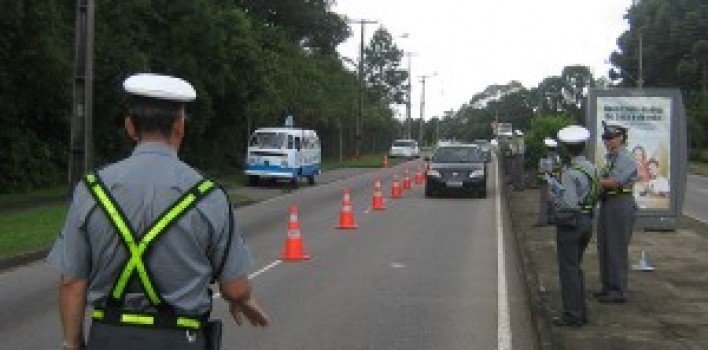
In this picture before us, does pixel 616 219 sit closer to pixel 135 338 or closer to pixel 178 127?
pixel 178 127

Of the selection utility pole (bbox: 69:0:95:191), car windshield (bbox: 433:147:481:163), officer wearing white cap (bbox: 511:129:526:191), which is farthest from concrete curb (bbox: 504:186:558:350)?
officer wearing white cap (bbox: 511:129:526:191)

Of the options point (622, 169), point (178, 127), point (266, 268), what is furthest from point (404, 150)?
point (178, 127)

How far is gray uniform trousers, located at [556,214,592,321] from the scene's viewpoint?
888cm

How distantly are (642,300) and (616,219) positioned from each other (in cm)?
90

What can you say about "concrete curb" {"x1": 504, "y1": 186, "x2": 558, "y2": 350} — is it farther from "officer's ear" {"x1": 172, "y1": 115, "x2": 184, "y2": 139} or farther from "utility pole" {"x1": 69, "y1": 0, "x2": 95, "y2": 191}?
"utility pole" {"x1": 69, "y1": 0, "x2": 95, "y2": 191}

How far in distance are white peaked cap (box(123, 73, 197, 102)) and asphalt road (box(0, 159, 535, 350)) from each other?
17.5 feet

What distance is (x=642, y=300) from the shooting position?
10.4 metres

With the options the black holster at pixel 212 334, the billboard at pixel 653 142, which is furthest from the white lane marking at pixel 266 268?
the black holster at pixel 212 334

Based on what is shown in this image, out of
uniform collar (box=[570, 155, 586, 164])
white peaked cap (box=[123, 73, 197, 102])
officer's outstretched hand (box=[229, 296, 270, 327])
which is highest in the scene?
white peaked cap (box=[123, 73, 197, 102])

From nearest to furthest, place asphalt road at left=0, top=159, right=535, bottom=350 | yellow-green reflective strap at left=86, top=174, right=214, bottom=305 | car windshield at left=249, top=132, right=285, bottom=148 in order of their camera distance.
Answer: yellow-green reflective strap at left=86, top=174, right=214, bottom=305 → asphalt road at left=0, top=159, right=535, bottom=350 → car windshield at left=249, top=132, right=285, bottom=148

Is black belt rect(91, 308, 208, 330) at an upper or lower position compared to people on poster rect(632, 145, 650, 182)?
lower

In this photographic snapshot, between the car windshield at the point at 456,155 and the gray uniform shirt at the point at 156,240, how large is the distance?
28.1m

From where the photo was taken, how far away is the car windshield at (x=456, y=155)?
31.5m

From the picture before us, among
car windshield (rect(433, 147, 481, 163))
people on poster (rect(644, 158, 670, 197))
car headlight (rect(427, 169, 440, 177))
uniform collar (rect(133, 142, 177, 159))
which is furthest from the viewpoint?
car windshield (rect(433, 147, 481, 163))
